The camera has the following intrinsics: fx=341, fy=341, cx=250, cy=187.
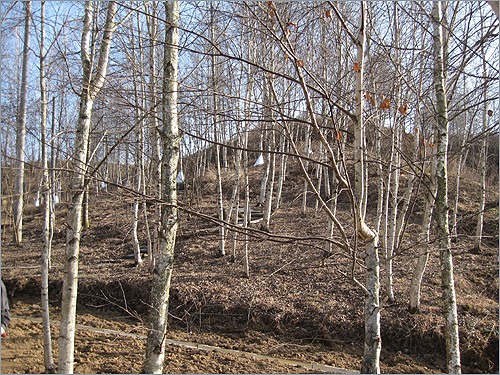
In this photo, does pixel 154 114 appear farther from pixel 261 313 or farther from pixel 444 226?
pixel 444 226

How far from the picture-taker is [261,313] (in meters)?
6.59

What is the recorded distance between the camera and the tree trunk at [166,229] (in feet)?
10.2

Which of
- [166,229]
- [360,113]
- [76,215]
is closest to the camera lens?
[360,113]

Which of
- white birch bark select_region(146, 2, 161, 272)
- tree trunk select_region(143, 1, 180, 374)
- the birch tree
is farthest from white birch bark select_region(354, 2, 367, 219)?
the birch tree

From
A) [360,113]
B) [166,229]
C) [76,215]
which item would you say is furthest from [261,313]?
[360,113]

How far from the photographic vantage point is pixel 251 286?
7477 mm

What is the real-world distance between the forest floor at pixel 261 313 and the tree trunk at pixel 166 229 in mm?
291

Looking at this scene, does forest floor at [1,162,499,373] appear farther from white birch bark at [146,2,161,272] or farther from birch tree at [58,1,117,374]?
white birch bark at [146,2,161,272]

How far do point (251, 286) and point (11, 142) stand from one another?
1458 cm

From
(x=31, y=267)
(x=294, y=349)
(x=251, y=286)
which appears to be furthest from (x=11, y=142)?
(x=294, y=349)

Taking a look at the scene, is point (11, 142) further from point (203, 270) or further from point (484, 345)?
point (484, 345)

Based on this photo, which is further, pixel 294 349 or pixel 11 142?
pixel 11 142

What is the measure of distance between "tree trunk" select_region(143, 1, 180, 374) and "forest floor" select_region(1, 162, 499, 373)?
29 cm

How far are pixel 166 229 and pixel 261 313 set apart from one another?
160 inches
